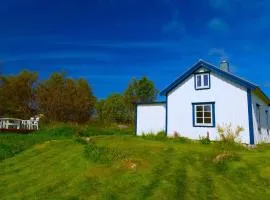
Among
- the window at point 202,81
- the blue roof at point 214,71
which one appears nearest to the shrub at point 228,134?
the blue roof at point 214,71

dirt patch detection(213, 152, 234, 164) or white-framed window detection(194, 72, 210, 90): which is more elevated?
white-framed window detection(194, 72, 210, 90)

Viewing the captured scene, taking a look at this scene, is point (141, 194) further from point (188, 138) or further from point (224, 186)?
point (188, 138)

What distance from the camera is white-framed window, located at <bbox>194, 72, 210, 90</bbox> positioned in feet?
63.2

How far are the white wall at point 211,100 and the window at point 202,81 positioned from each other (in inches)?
11.5

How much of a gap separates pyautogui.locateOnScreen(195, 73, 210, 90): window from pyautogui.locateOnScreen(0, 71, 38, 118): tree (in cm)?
2775

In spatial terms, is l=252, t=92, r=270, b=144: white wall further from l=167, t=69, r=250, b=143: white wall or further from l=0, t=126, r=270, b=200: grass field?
l=0, t=126, r=270, b=200: grass field

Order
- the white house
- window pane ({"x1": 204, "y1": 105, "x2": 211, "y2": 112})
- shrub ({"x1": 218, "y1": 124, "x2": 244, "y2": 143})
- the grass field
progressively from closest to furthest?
the grass field, shrub ({"x1": 218, "y1": 124, "x2": 244, "y2": 143}), the white house, window pane ({"x1": 204, "y1": 105, "x2": 211, "y2": 112})

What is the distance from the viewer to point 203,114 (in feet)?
62.5

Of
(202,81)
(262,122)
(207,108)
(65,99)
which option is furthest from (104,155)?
(65,99)

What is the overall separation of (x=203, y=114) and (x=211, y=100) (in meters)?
1.15

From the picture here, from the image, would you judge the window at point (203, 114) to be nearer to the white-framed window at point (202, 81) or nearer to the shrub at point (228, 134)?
the shrub at point (228, 134)

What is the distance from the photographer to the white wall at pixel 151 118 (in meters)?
22.4

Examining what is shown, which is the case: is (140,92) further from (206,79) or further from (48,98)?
(206,79)

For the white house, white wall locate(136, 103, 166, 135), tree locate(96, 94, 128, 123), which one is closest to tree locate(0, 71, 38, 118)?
tree locate(96, 94, 128, 123)
